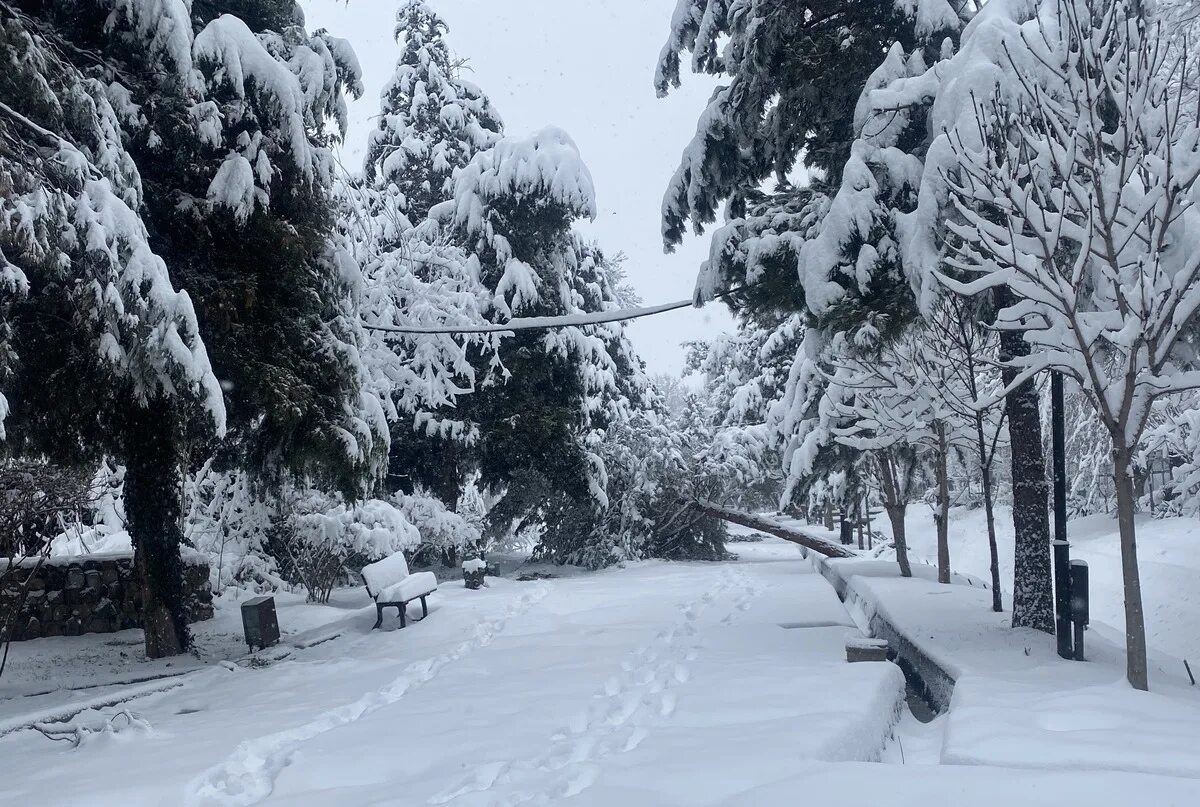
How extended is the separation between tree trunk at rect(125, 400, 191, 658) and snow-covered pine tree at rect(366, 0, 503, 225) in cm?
1394

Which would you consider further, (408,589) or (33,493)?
(408,589)

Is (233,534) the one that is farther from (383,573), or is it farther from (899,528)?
(899,528)

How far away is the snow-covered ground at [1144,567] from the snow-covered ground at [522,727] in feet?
17.4

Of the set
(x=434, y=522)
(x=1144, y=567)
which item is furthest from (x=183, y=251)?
(x=1144, y=567)

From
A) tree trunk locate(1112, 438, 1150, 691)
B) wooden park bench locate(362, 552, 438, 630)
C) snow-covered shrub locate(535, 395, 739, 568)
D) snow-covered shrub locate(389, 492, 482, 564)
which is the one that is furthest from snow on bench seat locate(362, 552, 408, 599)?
tree trunk locate(1112, 438, 1150, 691)

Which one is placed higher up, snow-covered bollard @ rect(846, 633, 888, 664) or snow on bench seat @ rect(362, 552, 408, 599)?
snow on bench seat @ rect(362, 552, 408, 599)

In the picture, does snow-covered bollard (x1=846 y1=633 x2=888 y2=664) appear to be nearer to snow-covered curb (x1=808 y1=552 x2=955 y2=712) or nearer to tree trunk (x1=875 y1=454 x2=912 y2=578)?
snow-covered curb (x1=808 y1=552 x2=955 y2=712)

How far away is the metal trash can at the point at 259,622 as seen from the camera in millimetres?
9648

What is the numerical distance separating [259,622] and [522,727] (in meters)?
5.10

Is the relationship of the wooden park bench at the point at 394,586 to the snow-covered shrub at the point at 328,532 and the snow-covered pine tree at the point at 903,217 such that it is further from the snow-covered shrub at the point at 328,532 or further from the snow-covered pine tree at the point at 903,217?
the snow-covered pine tree at the point at 903,217

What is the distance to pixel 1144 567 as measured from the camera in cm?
2016

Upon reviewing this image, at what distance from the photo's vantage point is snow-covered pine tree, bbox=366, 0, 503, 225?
883 inches

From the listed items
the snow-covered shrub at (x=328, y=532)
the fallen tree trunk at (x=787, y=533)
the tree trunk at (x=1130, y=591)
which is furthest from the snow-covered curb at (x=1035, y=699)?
the fallen tree trunk at (x=787, y=533)

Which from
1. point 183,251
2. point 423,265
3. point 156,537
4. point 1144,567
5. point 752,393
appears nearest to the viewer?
point 183,251
